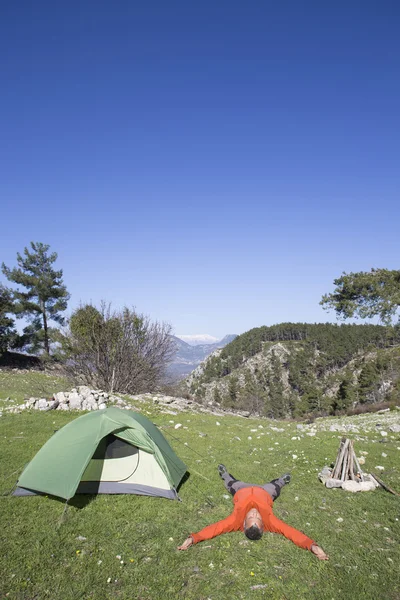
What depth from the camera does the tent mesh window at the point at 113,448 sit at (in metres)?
8.23

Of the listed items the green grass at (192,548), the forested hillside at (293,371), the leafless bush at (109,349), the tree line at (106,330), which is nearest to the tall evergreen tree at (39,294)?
the tree line at (106,330)

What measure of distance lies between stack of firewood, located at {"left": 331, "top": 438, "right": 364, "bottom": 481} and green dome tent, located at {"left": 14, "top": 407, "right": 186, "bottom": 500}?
13.3ft

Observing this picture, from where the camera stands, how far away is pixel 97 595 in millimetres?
4652

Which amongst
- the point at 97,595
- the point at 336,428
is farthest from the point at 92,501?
the point at 336,428

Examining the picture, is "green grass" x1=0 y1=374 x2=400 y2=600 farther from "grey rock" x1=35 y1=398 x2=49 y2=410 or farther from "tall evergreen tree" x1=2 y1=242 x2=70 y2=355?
"tall evergreen tree" x1=2 y1=242 x2=70 y2=355

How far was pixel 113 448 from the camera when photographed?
8273 mm

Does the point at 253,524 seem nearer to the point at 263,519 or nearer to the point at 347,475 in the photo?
the point at 263,519

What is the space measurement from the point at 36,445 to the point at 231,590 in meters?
8.03

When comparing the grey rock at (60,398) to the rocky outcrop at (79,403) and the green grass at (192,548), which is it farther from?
the green grass at (192,548)

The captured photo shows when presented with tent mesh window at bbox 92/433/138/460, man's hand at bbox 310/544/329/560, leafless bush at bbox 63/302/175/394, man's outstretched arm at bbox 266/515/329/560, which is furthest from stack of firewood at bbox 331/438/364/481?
leafless bush at bbox 63/302/175/394

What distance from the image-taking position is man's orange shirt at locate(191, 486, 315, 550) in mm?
5871

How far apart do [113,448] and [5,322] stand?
33762mm

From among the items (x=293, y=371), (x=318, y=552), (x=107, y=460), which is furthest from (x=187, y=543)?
(x=293, y=371)

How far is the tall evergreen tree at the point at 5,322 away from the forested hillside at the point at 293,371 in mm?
52823
